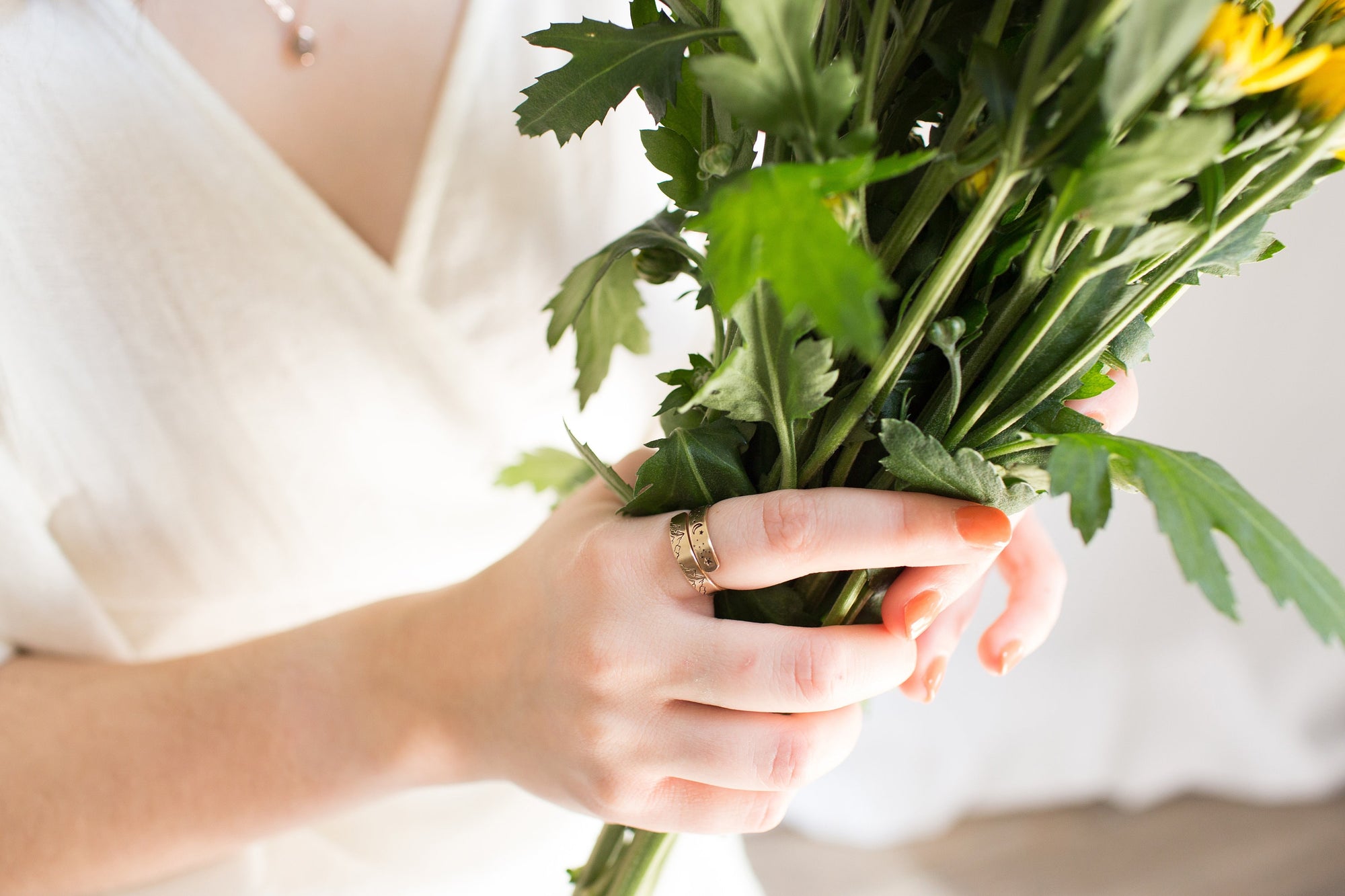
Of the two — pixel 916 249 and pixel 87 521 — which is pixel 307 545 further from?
pixel 916 249

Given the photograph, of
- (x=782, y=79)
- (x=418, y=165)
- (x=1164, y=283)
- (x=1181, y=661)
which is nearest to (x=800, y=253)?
(x=782, y=79)

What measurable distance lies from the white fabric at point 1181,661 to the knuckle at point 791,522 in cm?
95

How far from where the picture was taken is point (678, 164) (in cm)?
36

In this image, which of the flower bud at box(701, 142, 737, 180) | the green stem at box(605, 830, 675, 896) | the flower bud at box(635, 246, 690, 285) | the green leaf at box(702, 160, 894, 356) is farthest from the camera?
the green stem at box(605, 830, 675, 896)

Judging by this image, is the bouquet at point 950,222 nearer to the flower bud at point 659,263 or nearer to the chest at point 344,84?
the flower bud at point 659,263

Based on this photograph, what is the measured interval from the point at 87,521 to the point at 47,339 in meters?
0.14

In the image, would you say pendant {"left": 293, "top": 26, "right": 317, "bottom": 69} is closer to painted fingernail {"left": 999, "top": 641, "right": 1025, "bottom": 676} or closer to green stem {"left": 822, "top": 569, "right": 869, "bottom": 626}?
green stem {"left": 822, "top": 569, "right": 869, "bottom": 626}

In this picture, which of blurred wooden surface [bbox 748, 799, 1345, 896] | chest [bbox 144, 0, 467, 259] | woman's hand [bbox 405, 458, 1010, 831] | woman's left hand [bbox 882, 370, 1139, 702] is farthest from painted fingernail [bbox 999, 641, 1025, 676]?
blurred wooden surface [bbox 748, 799, 1345, 896]

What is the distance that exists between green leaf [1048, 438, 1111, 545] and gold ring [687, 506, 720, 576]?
0.45 ft

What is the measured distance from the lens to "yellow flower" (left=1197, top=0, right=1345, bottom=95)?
215 millimetres

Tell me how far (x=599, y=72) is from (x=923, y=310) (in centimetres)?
15

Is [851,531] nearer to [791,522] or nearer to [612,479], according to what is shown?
[791,522]

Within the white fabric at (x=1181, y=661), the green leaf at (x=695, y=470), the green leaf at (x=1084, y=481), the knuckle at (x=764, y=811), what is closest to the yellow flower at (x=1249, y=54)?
the green leaf at (x=1084, y=481)

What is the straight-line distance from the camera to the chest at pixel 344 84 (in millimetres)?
591
